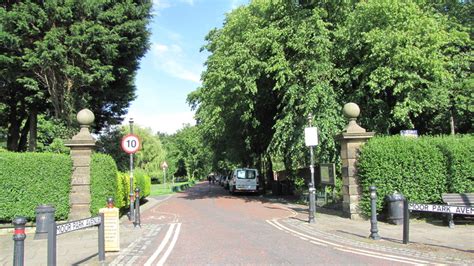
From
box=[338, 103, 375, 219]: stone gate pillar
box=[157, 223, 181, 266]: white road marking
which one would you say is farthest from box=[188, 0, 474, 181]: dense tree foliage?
box=[157, 223, 181, 266]: white road marking

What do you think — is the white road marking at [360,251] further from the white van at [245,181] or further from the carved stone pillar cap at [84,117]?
the white van at [245,181]

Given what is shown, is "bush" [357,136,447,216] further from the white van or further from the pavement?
the white van

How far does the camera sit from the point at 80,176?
50.8 ft

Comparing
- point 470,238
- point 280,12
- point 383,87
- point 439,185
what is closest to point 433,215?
point 439,185

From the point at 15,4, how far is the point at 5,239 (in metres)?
11.4

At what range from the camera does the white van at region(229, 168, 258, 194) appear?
113 ft

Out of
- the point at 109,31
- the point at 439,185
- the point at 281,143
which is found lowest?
the point at 439,185

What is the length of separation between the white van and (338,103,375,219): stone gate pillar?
18359 millimetres

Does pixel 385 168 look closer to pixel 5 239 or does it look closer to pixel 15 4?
pixel 5 239

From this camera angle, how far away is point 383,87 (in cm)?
2075

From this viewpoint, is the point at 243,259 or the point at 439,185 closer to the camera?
the point at 243,259

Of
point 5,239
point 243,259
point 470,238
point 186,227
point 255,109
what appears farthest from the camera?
point 255,109

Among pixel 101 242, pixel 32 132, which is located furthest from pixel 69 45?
pixel 101 242

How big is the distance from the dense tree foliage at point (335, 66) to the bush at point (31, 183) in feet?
32.4
